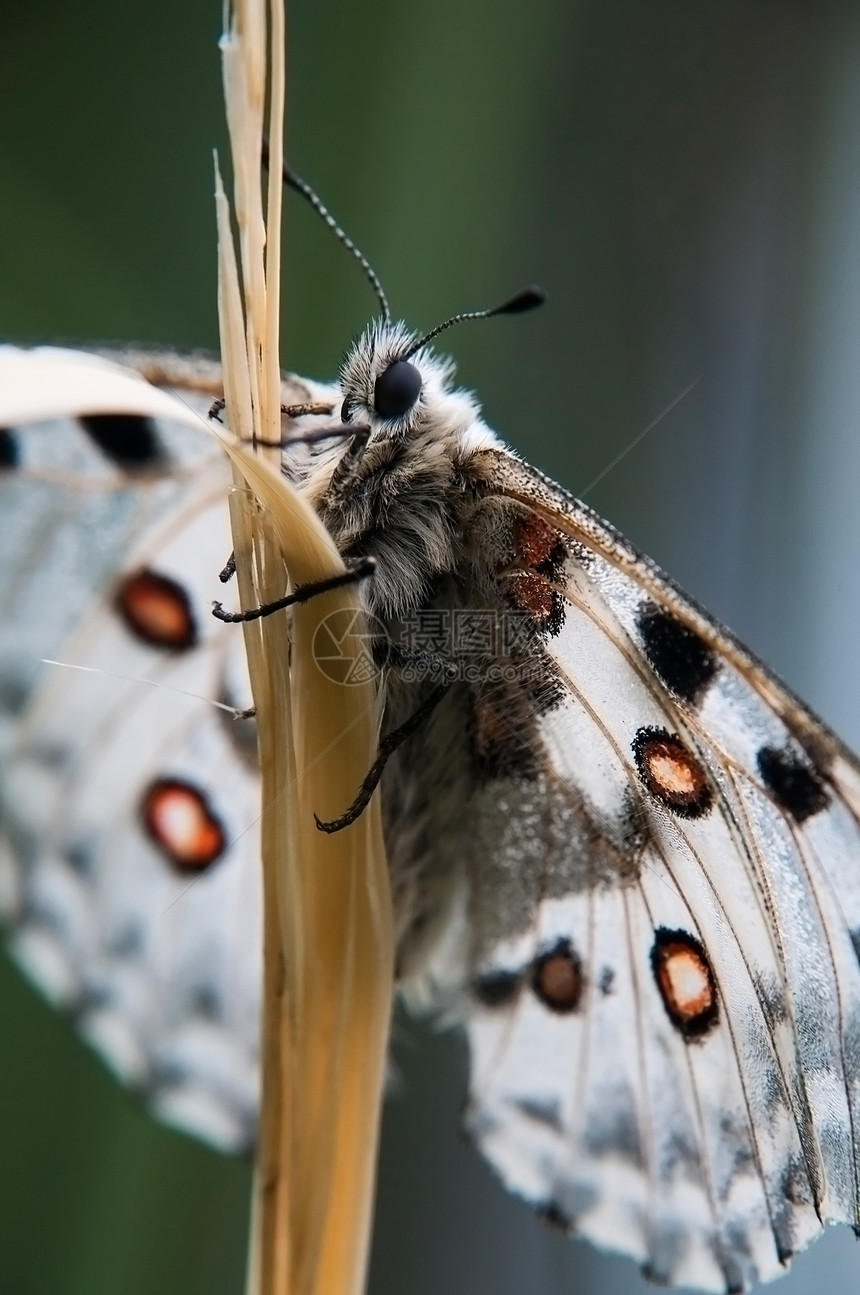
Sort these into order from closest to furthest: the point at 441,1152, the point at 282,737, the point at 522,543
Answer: the point at 282,737 → the point at 522,543 → the point at 441,1152

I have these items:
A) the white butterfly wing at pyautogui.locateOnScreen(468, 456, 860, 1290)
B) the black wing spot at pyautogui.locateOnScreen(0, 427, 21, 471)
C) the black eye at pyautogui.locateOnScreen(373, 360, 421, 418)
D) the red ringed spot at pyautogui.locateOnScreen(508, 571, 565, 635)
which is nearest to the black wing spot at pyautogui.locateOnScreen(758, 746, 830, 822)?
the white butterfly wing at pyautogui.locateOnScreen(468, 456, 860, 1290)

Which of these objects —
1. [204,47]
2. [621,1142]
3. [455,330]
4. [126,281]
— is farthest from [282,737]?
[204,47]

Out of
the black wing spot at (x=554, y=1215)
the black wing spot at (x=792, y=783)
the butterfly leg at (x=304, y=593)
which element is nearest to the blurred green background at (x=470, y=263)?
the black wing spot at (x=554, y=1215)

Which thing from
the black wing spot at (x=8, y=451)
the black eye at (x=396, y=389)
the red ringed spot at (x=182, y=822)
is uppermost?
the black wing spot at (x=8, y=451)

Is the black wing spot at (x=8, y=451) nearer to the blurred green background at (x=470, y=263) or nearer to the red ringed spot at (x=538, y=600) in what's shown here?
the red ringed spot at (x=538, y=600)

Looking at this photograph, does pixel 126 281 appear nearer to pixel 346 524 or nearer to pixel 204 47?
pixel 204 47

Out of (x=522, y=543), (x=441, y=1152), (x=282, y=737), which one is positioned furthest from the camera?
(x=441, y=1152)

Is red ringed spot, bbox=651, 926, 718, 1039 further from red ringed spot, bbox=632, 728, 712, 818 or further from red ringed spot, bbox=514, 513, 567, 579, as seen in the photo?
red ringed spot, bbox=514, 513, 567, 579
